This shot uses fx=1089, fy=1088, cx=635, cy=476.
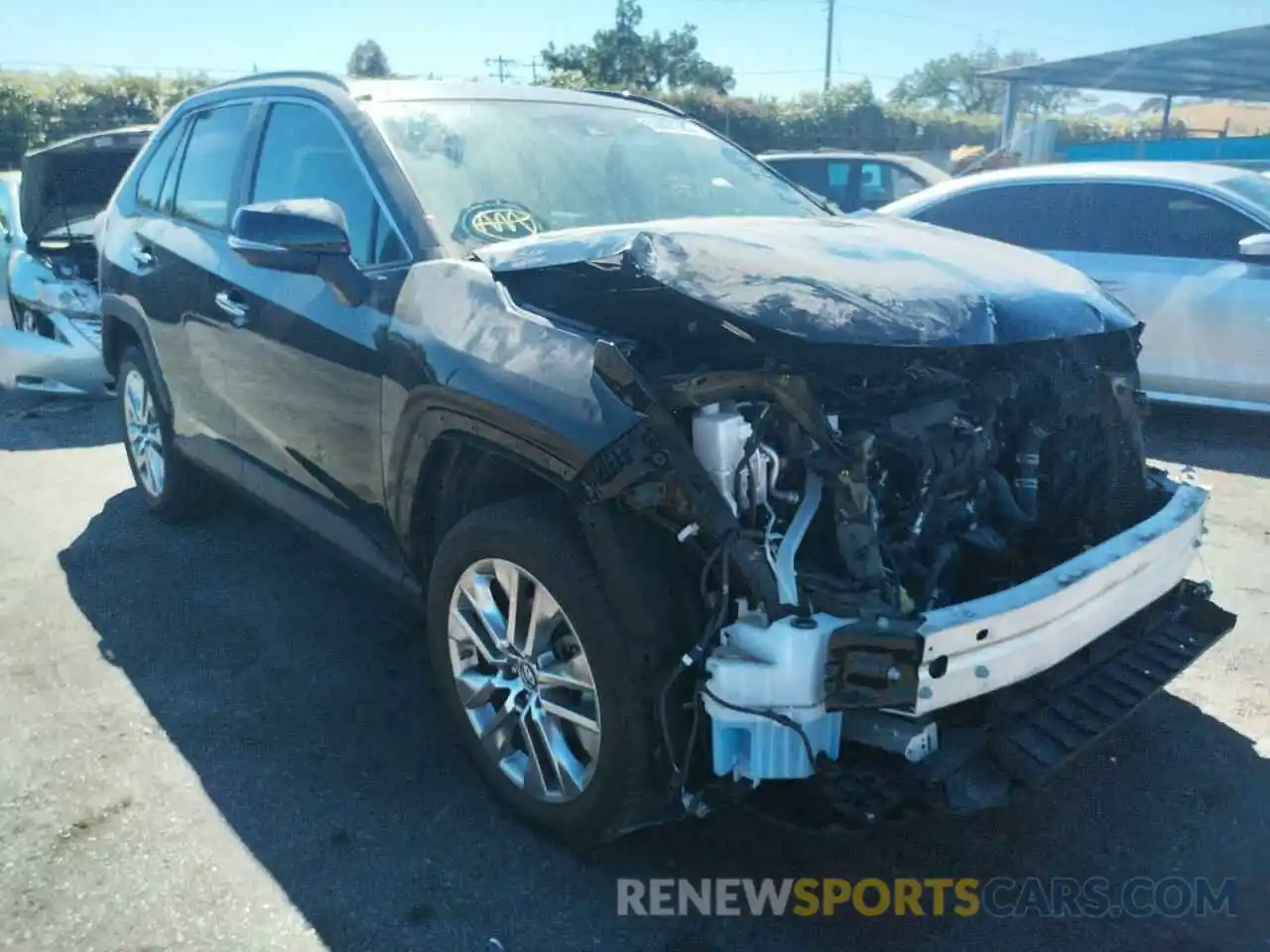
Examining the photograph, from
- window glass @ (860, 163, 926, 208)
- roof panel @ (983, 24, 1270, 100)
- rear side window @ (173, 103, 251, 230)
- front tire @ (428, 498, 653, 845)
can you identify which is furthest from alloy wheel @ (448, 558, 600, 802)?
roof panel @ (983, 24, 1270, 100)

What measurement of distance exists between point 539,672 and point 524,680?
0.10 meters

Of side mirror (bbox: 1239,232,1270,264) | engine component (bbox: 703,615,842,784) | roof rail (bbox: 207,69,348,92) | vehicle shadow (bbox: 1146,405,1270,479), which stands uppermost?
roof rail (bbox: 207,69,348,92)

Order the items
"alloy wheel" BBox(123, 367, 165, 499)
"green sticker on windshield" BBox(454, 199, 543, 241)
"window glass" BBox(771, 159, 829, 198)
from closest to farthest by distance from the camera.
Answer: "green sticker on windshield" BBox(454, 199, 543, 241) < "alloy wheel" BBox(123, 367, 165, 499) < "window glass" BBox(771, 159, 829, 198)

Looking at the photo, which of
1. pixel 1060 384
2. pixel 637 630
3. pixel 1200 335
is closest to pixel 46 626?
pixel 637 630

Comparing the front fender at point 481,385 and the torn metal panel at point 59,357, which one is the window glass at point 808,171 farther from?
the front fender at point 481,385

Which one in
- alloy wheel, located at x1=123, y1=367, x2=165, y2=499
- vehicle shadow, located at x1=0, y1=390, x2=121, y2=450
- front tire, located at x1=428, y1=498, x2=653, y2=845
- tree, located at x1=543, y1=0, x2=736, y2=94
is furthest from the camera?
tree, located at x1=543, y1=0, x2=736, y2=94

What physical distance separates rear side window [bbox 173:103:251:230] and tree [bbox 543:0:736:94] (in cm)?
5047

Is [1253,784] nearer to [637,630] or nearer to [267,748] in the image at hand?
[637,630]

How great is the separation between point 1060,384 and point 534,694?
5.67ft

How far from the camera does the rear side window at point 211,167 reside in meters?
4.30

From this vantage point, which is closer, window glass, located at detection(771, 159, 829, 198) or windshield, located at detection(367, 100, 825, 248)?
windshield, located at detection(367, 100, 825, 248)

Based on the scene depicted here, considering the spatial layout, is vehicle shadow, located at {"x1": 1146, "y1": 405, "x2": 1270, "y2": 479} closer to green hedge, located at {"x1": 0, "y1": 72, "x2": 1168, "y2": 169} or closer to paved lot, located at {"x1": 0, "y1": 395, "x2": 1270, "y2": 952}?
paved lot, located at {"x1": 0, "y1": 395, "x2": 1270, "y2": 952}

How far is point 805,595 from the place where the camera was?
237cm

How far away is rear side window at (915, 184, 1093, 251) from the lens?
22.4 feet
